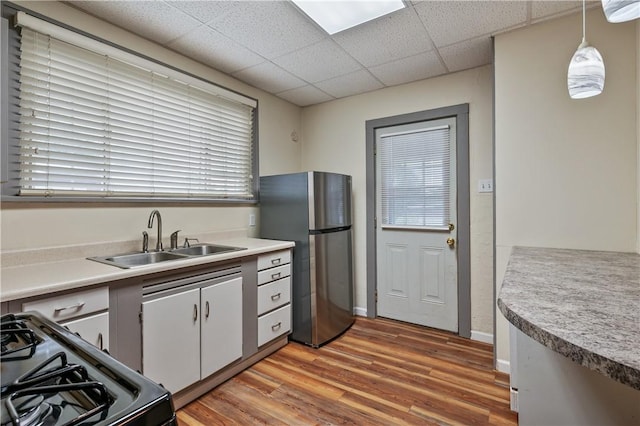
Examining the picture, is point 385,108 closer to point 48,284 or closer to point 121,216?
point 121,216

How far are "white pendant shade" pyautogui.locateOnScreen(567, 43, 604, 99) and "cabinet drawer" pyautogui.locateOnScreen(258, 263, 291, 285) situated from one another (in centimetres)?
215

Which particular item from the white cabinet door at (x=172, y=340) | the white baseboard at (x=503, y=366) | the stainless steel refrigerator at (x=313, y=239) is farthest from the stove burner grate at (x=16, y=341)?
the white baseboard at (x=503, y=366)

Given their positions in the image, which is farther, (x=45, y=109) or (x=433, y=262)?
(x=433, y=262)

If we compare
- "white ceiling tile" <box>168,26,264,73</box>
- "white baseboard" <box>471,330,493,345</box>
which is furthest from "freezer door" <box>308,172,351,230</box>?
"white baseboard" <box>471,330,493,345</box>

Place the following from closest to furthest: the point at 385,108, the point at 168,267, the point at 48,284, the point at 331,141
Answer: the point at 48,284 → the point at 168,267 → the point at 385,108 → the point at 331,141

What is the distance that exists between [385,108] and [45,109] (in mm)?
2721

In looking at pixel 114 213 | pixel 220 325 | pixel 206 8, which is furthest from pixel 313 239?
pixel 206 8

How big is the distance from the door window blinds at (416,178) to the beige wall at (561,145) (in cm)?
75

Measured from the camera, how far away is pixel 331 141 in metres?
3.54

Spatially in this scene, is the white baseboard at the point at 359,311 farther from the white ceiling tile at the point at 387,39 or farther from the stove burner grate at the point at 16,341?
the stove burner grate at the point at 16,341

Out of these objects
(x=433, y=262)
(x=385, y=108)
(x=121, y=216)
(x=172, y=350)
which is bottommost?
(x=172, y=350)

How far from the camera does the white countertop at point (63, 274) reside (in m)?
1.22

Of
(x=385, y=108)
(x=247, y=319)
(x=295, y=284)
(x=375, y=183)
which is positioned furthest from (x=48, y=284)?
(x=385, y=108)

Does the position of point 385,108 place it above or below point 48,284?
above
